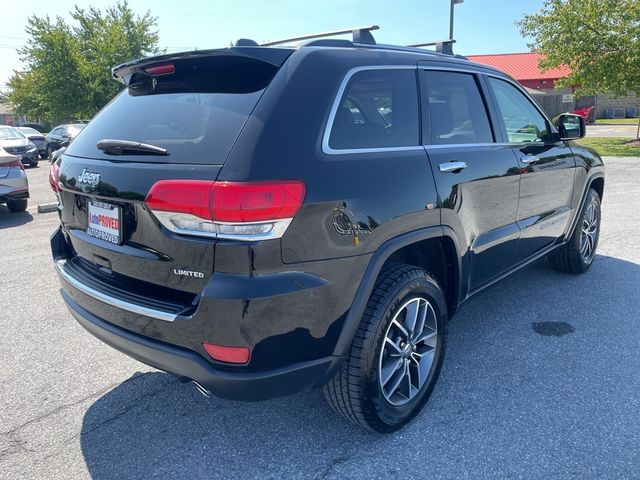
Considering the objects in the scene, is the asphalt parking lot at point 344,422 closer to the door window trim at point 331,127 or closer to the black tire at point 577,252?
the black tire at point 577,252

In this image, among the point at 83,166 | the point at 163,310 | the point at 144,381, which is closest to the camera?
the point at 163,310

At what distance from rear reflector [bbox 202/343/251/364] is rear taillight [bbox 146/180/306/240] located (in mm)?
443

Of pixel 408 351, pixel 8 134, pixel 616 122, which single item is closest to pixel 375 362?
pixel 408 351

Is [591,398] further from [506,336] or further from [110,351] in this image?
[110,351]

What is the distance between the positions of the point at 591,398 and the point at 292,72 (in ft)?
7.82

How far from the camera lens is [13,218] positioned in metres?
8.48

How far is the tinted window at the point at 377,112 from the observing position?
2336mm

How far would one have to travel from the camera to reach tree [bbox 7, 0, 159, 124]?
102ft

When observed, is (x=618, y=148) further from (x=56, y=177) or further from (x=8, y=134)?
(x=8, y=134)

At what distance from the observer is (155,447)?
251 centimetres

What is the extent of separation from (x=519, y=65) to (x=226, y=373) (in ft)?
170

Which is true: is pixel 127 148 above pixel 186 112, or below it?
below

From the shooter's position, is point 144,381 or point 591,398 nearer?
point 591,398

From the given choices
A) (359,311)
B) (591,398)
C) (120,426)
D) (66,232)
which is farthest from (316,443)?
(66,232)
